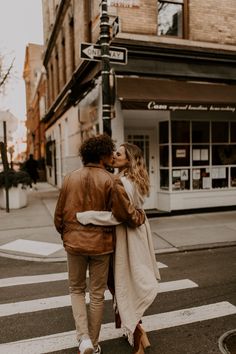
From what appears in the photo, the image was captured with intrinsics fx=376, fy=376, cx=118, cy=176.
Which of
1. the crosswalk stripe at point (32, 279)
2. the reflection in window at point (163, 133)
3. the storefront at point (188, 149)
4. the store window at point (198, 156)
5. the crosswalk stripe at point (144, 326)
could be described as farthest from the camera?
the store window at point (198, 156)

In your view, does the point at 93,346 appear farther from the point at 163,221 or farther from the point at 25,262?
the point at 163,221

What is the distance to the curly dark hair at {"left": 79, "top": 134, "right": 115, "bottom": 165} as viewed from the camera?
10.7ft

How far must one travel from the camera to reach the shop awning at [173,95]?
9.37 m

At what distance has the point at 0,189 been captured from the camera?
13070 millimetres

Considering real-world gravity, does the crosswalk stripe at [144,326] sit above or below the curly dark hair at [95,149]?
below

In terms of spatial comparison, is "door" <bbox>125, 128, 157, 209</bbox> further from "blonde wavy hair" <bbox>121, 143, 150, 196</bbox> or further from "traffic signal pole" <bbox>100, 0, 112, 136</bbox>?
"blonde wavy hair" <bbox>121, 143, 150, 196</bbox>

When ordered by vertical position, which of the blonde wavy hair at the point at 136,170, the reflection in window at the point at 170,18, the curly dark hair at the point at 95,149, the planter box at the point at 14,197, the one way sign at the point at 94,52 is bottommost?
the planter box at the point at 14,197

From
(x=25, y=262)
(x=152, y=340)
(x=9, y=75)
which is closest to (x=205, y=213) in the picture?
(x=25, y=262)

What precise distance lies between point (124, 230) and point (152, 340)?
4.38 ft

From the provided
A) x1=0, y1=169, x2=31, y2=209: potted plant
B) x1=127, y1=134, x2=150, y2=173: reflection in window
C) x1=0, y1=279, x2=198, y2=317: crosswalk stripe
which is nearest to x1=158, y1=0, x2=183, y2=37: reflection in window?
x1=127, y1=134, x2=150, y2=173: reflection in window

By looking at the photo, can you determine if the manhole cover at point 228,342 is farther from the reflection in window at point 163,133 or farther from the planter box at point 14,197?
the planter box at point 14,197

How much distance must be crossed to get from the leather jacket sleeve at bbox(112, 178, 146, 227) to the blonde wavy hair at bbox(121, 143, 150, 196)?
0.21 meters

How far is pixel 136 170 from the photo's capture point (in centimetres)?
339

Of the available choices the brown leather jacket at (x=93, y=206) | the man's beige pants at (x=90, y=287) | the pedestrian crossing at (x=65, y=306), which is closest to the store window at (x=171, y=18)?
the pedestrian crossing at (x=65, y=306)
